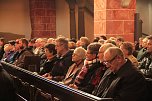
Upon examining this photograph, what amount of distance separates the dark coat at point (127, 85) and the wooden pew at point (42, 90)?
1.40 ft

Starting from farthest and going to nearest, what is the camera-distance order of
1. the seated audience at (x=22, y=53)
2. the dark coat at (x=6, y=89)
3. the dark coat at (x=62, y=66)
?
1. the seated audience at (x=22, y=53)
2. the dark coat at (x=62, y=66)
3. the dark coat at (x=6, y=89)

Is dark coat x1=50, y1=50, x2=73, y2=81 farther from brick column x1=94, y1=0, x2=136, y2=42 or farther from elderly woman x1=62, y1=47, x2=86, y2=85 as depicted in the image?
brick column x1=94, y1=0, x2=136, y2=42

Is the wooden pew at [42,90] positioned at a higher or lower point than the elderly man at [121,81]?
lower

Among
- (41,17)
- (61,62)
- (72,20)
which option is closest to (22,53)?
(61,62)

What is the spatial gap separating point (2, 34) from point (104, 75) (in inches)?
574

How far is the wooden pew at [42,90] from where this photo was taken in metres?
5.03

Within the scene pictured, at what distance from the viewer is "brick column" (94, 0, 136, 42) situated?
397 inches

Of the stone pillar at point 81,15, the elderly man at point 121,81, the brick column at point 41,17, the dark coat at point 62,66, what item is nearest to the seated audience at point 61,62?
the dark coat at point 62,66

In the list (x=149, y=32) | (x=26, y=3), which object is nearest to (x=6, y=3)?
(x=26, y=3)

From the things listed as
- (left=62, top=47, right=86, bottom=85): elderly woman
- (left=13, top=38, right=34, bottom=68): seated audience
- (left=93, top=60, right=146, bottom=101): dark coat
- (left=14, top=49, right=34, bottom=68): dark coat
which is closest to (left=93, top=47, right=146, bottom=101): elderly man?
(left=93, top=60, right=146, bottom=101): dark coat

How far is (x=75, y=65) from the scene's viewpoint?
7.04 metres

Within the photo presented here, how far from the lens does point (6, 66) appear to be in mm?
9625

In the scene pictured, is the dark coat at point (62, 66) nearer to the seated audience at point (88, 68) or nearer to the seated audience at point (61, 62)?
the seated audience at point (61, 62)

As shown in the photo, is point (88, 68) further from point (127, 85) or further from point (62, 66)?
point (62, 66)
